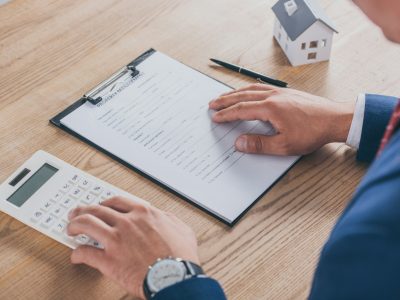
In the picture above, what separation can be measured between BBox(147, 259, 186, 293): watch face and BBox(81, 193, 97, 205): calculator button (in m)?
0.18

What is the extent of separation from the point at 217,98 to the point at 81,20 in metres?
0.42

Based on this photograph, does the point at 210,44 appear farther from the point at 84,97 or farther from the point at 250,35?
the point at 84,97

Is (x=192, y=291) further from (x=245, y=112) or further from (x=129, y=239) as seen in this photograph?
(x=245, y=112)

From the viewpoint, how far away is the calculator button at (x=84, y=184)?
39.8 inches

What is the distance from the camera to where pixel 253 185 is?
1032 mm

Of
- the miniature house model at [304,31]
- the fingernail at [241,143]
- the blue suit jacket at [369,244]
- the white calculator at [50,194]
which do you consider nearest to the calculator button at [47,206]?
the white calculator at [50,194]

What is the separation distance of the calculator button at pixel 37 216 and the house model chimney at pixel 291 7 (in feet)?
2.10

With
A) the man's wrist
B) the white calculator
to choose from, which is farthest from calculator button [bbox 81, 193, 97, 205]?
the man's wrist

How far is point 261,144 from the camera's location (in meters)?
1.08

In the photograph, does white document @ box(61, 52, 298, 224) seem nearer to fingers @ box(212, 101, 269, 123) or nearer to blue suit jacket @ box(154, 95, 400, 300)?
fingers @ box(212, 101, 269, 123)

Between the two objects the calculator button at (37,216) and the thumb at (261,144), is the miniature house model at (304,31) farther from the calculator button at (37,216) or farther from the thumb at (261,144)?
the calculator button at (37,216)

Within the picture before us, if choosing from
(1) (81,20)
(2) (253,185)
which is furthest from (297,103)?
(1) (81,20)

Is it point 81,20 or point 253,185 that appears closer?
point 253,185

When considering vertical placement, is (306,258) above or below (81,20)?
below
